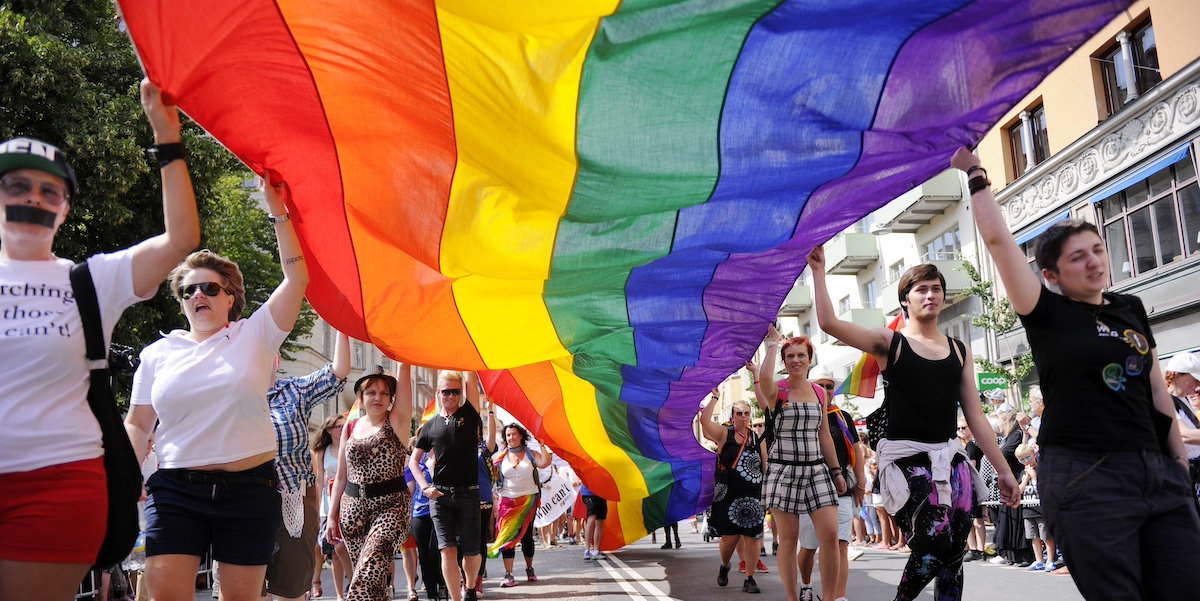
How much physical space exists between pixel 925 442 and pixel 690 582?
6700 mm

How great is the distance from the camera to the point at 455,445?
8812mm

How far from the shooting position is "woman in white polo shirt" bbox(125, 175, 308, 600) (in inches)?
173

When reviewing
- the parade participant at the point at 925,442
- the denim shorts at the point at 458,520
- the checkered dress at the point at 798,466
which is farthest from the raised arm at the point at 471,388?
the parade participant at the point at 925,442

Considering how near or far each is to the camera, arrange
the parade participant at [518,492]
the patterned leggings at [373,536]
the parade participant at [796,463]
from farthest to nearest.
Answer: the parade participant at [518,492]
the parade participant at [796,463]
the patterned leggings at [373,536]

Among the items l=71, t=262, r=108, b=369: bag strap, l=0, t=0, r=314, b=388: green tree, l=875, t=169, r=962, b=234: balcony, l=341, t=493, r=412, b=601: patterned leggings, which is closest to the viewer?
l=71, t=262, r=108, b=369: bag strap

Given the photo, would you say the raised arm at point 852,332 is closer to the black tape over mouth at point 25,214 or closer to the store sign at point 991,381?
the black tape over mouth at point 25,214

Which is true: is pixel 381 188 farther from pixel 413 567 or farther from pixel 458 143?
pixel 413 567

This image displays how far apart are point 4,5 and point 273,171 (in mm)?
15607

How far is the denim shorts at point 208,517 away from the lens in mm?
4379

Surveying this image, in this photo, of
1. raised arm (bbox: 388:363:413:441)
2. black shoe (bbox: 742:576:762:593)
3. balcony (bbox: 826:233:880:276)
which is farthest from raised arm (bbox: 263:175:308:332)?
balcony (bbox: 826:233:880:276)

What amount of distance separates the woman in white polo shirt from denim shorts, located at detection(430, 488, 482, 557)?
4.02 m

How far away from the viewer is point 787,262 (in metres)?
6.14

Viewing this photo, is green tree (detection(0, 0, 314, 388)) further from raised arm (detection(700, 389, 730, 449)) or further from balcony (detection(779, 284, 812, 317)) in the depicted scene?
balcony (detection(779, 284, 812, 317))

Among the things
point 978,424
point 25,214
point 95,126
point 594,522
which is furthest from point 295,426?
point 95,126
